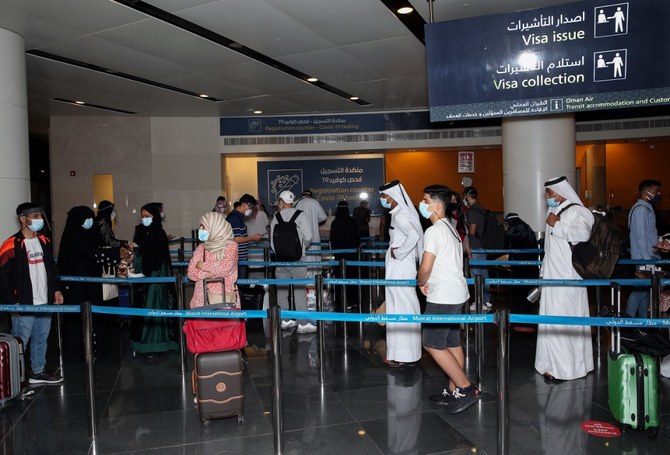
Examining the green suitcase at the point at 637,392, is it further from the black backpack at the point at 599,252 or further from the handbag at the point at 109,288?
the handbag at the point at 109,288

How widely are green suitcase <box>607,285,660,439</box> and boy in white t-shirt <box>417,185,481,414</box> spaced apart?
1.03 meters

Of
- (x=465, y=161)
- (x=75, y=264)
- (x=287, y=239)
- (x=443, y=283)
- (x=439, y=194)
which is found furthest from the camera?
(x=465, y=161)

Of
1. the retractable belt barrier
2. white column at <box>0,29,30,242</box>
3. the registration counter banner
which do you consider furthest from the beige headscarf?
the registration counter banner

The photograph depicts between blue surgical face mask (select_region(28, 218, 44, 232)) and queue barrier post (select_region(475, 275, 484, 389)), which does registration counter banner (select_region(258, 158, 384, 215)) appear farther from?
queue barrier post (select_region(475, 275, 484, 389))

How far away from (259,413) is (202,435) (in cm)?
55

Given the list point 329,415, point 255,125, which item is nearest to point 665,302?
point 329,415

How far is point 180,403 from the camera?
4.84 meters

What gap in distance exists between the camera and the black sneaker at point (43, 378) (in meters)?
5.39

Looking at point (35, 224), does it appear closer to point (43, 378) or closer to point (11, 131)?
point (43, 378)

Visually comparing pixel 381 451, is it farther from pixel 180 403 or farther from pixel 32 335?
pixel 32 335

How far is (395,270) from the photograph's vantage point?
18.3 feet

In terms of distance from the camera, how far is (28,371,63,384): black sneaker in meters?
5.39

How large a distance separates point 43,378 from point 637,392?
5.18 meters

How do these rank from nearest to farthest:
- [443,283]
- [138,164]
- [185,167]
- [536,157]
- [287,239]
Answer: [443,283], [287,239], [536,157], [138,164], [185,167]
